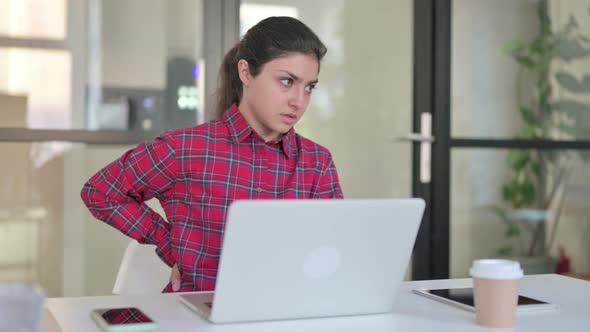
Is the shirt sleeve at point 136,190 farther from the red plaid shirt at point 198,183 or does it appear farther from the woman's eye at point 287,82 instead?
the woman's eye at point 287,82

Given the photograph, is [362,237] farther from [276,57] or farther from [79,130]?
A: [79,130]

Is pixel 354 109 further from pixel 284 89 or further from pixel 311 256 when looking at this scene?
pixel 311 256

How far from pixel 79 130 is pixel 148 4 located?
0.52 meters

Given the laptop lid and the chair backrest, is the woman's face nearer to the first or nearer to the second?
the chair backrest

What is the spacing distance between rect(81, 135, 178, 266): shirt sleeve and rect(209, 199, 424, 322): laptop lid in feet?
2.03

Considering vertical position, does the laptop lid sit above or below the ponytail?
below

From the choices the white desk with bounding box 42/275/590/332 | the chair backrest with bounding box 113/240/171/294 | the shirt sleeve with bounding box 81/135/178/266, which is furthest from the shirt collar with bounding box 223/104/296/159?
the white desk with bounding box 42/275/590/332

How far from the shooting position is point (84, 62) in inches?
107

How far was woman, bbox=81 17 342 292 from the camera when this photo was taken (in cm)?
162

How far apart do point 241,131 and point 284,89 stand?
162mm

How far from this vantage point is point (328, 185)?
1.79 m

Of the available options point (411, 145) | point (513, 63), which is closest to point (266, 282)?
point (411, 145)

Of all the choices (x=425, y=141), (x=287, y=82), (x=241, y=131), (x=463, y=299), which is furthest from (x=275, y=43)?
(x=425, y=141)

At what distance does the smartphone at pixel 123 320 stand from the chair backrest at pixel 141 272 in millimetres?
492
